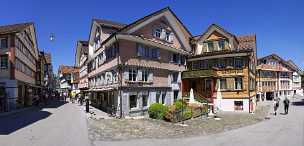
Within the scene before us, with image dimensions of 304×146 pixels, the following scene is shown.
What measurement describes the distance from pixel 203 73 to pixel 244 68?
515 centimetres

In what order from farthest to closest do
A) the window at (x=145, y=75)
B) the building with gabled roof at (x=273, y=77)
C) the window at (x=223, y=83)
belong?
the building with gabled roof at (x=273, y=77) < the window at (x=223, y=83) < the window at (x=145, y=75)

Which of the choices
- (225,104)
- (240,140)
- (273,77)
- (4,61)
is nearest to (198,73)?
(225,104)

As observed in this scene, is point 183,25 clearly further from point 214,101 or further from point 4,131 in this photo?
point 4,131

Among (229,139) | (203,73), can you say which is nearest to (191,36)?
(203,73)

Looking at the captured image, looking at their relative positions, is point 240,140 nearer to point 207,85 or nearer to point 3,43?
point 207,85

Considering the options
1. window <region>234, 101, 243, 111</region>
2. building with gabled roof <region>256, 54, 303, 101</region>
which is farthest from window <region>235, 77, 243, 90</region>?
building with gabled roof <region>256, 54, 303, 101</region>

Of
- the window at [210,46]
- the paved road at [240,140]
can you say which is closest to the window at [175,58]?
the window at [210,46]

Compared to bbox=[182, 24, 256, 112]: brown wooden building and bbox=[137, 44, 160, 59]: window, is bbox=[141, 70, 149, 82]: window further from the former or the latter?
bbox=[182, 24, 256, 112]: brown wooden building

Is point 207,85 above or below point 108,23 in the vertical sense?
below

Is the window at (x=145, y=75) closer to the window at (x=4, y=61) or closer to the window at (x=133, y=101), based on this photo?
the window at (x=133, y=101)

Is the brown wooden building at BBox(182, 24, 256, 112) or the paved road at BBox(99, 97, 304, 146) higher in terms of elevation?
the brown wooden building at BBox(182, 24, 256, 112)

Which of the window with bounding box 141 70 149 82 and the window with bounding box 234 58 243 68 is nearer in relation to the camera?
the window with bounding box 141 70 149 82

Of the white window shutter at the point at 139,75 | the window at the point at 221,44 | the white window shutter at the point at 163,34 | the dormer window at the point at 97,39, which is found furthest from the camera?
the window at the point at 221,44

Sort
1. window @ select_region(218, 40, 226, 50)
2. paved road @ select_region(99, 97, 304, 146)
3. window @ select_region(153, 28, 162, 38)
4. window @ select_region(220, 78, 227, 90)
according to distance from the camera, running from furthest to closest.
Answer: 1. window @ select_region(218, 40, 226, 50)
2. window @ select_region(220, 78, 227, 90)
3. window @ select_region(153, 28, 162, 38)
4. paved road @ select_region(99, 97, 304, 146)
